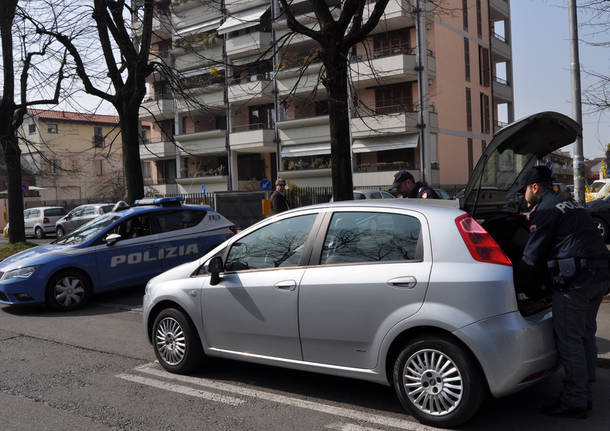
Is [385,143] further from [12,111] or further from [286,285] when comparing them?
[286,285]

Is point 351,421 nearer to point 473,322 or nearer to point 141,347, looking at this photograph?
point 473,322

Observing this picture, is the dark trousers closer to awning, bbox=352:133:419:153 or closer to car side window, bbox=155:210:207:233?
car side window, bbox=155:210:207:233

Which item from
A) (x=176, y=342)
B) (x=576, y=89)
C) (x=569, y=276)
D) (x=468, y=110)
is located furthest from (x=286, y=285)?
(x=468, y=110)

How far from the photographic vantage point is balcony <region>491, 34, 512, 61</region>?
1543 inches

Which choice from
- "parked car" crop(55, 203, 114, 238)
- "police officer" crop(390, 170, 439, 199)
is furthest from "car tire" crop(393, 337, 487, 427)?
"parked car" crop(55, 203, 114, 238)

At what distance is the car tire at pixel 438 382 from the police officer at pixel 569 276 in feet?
2.22

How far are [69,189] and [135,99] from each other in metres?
48.8

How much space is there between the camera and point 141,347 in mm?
6367

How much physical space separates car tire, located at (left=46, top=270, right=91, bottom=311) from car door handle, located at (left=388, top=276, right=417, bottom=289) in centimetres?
648

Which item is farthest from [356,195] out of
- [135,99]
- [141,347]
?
[141,347]

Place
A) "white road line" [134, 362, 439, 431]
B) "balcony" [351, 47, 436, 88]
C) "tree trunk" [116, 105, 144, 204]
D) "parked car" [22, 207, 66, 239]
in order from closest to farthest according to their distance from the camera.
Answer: "white road line" [134, 362, 439, 431]
"tree trunk" [116, 105, 144, 204]
"parked car" [22, 207, 66, 239]
"balcony" [351, 47, 436, 88]

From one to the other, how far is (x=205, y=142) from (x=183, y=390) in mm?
36939

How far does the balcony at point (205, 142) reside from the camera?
39.4 m

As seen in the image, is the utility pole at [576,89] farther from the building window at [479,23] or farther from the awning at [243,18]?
the building window at [479,23]
